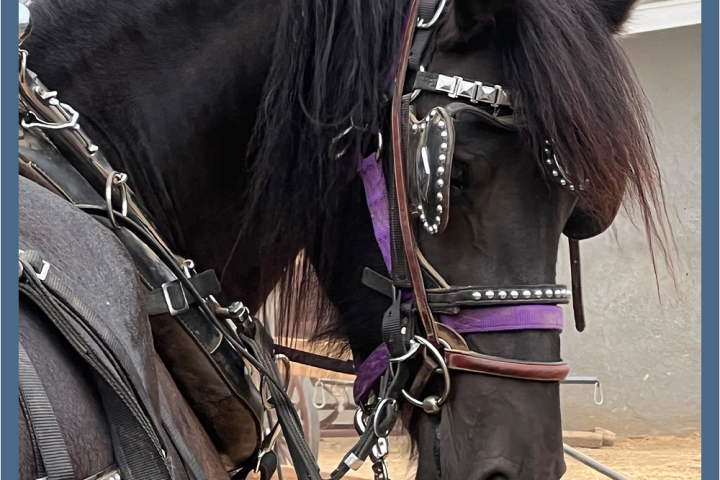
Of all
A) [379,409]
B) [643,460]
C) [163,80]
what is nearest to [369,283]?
[379,409]

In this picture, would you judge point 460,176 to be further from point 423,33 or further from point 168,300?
point 168,300

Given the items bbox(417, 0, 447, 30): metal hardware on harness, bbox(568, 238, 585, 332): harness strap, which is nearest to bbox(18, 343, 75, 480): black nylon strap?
bbox(417, 0, 447, 30): metal hardware on harness

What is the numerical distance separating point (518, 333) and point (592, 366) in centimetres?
354

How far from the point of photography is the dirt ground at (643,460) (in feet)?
10.6

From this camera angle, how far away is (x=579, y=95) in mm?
831

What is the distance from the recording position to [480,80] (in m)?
0.86

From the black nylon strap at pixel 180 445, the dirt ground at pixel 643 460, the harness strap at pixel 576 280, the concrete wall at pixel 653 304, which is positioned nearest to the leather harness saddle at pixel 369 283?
the black nylon strap at pixel 180 445

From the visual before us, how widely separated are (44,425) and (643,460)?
3520 millimetres

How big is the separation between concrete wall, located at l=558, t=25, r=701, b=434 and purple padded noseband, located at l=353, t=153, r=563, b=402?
311cm

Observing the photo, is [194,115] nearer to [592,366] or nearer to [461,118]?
[461,118]

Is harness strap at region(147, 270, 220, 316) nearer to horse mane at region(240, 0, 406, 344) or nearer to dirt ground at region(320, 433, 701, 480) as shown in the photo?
horse mane at region(240, 0, 406, 344)

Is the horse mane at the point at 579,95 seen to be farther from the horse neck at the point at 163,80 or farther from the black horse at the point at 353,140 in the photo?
the horse neck at the point at 163,80

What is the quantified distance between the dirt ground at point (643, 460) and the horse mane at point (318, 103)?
221 cm

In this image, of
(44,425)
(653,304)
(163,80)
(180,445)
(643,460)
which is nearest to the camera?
(44,425)
